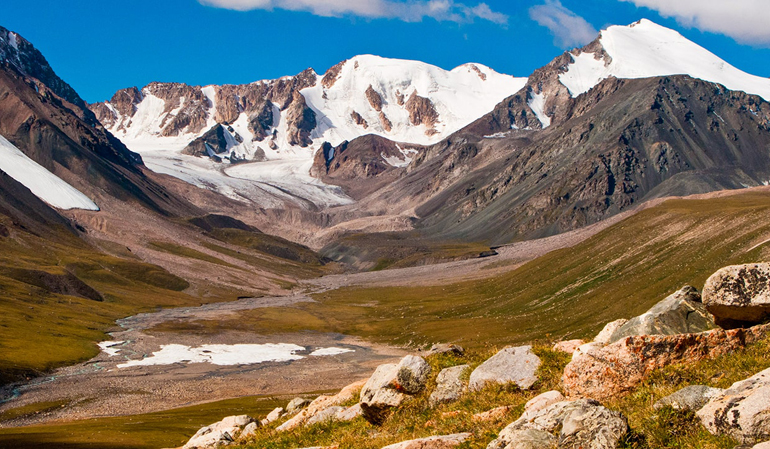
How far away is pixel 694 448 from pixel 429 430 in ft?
26.5

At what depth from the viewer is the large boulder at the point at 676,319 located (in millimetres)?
19859

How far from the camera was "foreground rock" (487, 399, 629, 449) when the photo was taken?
14.6 metres

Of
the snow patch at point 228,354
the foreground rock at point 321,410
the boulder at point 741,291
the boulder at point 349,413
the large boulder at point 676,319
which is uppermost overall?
the boulder at point 741,291

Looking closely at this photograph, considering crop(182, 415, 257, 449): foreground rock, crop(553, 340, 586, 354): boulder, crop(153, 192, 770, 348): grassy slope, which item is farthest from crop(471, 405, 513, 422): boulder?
crop(153, 192, 770, 348): grassy slope

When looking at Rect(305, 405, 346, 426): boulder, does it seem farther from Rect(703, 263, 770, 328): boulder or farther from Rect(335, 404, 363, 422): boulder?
Rect(703, 263, 770, 328): boulder

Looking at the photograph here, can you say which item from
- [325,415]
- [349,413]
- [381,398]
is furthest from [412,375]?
[325,415]

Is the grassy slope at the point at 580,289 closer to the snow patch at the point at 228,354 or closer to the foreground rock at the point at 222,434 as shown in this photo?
the snow patch at the point at 228,354

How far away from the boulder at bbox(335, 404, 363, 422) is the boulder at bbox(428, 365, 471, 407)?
13.8ft

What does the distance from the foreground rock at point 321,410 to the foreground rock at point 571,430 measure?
13.0 metres

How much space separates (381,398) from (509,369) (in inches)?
182

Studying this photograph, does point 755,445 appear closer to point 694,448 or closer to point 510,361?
point 694,448

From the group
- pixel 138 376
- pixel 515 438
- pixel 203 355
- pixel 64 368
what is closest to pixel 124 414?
pixel 138 376

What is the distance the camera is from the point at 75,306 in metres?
155

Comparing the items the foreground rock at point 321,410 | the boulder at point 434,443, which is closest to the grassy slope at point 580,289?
the foreground rock at point 321,410
